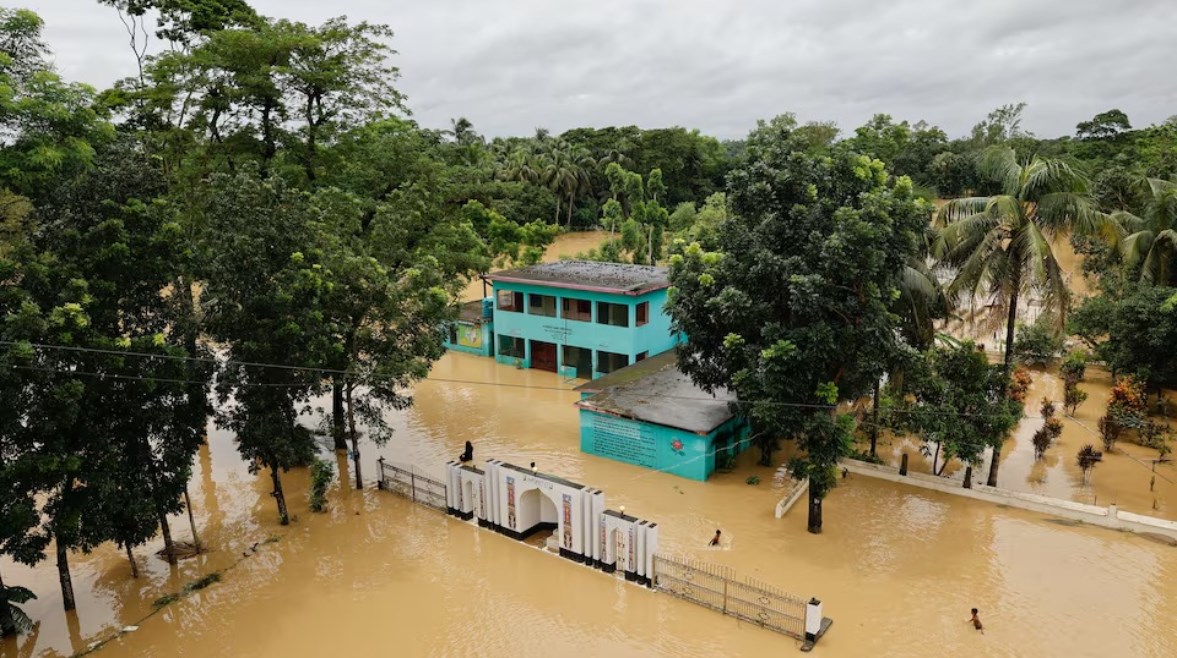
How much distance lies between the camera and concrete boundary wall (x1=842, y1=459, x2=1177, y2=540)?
56.1ft

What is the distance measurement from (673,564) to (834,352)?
232 inches

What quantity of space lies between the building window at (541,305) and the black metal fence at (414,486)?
11750mm

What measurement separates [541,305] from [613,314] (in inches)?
148

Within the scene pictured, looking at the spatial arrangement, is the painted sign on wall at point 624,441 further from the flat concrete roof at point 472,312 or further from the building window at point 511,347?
the flat concrete roof at point 472,312

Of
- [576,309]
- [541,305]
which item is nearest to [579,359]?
[576,309]

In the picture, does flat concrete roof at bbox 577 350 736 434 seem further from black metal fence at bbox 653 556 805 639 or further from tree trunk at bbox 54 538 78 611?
tree trunk at bbox 54 538 78 611

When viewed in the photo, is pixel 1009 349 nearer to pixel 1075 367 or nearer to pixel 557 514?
pixel 557 514

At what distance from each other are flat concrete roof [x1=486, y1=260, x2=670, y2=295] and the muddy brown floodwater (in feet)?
32.8

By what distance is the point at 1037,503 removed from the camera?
18266mm

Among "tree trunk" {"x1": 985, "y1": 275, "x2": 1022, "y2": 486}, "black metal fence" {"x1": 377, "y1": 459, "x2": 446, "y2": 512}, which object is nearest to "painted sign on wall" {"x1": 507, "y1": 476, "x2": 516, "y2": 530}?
"black metal fence" {"x1": 377, "y1": 459, "x2": 446, "y2": 512}

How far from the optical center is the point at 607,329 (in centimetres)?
2989

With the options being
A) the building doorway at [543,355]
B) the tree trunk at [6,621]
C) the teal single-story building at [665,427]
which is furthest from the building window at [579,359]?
the tree trunk at [6,621]

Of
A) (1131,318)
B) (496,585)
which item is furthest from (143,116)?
(1131,318)

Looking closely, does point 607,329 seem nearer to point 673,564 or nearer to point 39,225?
point 673,564
